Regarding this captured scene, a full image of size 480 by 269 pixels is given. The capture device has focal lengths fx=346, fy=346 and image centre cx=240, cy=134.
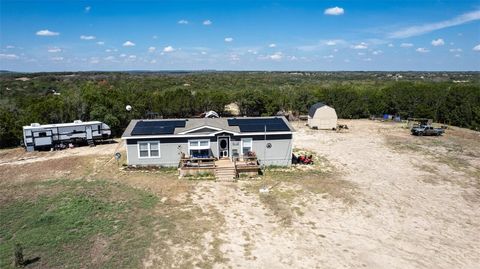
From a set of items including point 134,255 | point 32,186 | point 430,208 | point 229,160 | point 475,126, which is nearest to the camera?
point 134,255

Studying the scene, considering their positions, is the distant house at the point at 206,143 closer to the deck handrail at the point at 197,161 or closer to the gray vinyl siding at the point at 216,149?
the gray vinyl siding at the point at 216,149

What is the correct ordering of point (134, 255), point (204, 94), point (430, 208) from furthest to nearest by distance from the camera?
point (204, 94) → point (430, 208) → point (134, 255)

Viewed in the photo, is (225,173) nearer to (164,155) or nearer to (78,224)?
(164,155)

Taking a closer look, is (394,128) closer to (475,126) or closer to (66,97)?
(475,126)

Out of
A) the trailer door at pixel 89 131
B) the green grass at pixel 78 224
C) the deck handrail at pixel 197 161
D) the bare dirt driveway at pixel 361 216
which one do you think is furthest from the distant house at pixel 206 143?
the trailer door at pixel 89 131

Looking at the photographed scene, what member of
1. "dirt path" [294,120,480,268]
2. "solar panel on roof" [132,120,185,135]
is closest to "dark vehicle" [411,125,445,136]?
"dirt path" [294,120,480,268]

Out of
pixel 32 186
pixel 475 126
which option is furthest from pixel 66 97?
pixel 475 126
